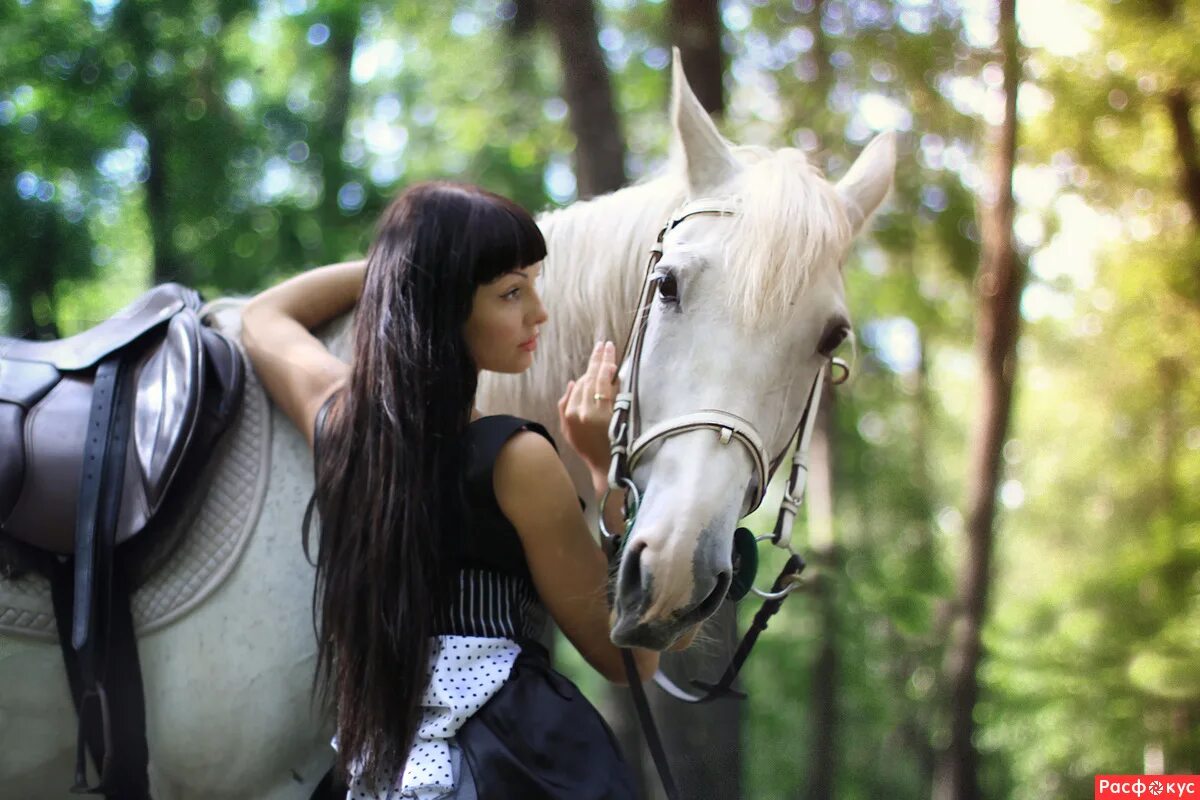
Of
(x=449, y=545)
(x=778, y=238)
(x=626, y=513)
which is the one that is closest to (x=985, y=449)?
(x=778, y=238)

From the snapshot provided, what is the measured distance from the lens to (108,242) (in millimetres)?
5102

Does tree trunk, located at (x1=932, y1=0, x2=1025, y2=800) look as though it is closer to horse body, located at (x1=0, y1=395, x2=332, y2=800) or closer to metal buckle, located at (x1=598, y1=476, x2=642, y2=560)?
metal buckle, located at (x1=598, y1=476, x2=642, y2=560)

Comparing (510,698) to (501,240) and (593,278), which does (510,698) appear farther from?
(593,278)

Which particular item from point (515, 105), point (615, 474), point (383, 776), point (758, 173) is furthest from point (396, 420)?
point (515, 105)

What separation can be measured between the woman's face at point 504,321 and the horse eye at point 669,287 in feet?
0.73

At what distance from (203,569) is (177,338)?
466 millimetres

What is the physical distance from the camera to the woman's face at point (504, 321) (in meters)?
1.63

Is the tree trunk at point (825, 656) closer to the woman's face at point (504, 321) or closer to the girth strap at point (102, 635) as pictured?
the woman's face at point (504, 321)

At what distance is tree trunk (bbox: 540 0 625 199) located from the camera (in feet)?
14.8

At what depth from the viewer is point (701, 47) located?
4711mm

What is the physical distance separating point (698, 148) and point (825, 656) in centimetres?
470

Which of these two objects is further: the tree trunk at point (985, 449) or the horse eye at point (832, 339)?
the tree trunk at point (985, 449)

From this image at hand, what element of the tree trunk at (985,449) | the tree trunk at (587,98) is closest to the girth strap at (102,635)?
the tree trunk at (587,98)

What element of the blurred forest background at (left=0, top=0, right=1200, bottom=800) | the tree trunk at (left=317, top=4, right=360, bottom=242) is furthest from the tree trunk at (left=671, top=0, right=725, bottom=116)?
the tree trunk at (left=317, top=4, right=360, bottom=242)
